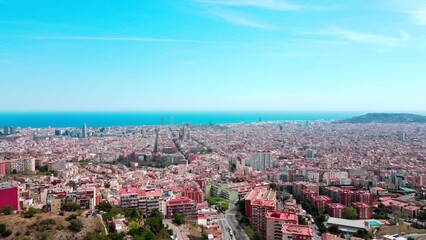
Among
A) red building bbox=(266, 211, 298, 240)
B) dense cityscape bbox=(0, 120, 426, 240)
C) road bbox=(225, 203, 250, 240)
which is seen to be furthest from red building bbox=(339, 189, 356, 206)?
red building bbox=(266, 211, 298, 240)

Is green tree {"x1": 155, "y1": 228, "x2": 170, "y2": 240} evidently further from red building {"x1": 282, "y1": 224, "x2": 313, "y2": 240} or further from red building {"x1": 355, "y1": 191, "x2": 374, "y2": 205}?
red building {"x1": 355, "y1": 191, "x2": 374, "y2": 205}

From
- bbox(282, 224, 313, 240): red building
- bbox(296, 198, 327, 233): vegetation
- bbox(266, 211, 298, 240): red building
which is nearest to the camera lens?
bbox(282, 224, 313, 240): red building

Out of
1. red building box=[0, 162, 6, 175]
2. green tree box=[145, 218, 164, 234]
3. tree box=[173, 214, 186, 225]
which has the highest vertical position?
red building box=[0, 162, 6, 175]

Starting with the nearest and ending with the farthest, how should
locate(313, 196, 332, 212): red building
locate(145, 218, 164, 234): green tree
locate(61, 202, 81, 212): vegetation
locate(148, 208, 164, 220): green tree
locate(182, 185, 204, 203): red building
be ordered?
locate(145, 218, 164, 234): green tree
locate(61, 202, 81, 212): vegetation
locate(148, 208, 164, 220): green tree
locate(313, 196, 332, 212): red building
locate(182, 185, 204, 203): red building

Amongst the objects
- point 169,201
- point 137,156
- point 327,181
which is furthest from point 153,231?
point 137,156

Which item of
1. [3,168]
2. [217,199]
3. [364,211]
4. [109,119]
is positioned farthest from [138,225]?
[109,119]

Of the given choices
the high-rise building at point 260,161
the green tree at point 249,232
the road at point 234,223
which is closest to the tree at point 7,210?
the road at point 234,223

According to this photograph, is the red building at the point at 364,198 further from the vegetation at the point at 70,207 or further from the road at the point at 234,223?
the vegetation at the point at 70,207
